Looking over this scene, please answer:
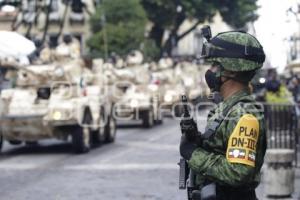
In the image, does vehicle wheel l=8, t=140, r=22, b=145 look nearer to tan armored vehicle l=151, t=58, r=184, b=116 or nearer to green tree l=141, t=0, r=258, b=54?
tan armored vehicle l=151, t=58, r=184, b=116

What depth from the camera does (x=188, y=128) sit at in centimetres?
368

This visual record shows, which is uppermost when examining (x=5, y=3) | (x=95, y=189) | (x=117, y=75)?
(x=5, y=3)

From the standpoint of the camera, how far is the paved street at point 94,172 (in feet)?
33.3

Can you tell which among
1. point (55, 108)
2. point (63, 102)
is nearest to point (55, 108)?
point (55, 108)

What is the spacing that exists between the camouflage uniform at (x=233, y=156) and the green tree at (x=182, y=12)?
1560 inches

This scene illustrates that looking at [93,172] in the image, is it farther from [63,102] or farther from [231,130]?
[231,130]

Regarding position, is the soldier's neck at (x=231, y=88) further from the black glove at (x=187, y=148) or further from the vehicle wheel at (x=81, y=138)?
the vehicle wheel at (x=81, y=138)

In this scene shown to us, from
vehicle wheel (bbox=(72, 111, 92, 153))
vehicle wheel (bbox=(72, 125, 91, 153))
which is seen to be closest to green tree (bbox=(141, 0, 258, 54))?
vehicle wheel (bbox=(72, 111, 92, 153))

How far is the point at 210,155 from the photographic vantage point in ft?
12.4

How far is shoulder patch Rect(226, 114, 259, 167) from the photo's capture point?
366 cm

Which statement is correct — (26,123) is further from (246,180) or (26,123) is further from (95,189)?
(246,180)

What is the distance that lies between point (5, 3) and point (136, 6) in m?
8.42

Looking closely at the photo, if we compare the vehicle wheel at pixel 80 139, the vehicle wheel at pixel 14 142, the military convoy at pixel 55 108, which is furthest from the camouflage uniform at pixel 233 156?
the vehicle wheel at pixel 14 142

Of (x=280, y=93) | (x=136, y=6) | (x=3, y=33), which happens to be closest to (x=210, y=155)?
(x=3, y=33)
